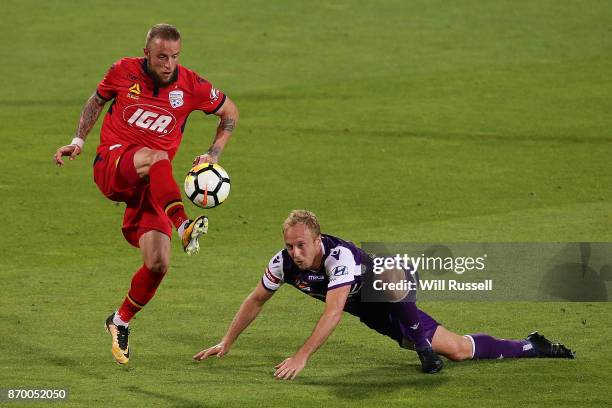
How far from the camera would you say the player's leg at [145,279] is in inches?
408

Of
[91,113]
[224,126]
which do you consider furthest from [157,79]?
[224,126]

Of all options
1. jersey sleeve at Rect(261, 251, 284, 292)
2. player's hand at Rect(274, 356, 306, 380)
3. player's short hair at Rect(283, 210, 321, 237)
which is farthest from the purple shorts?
player's hand at Rect(274, 356, 306, 380)

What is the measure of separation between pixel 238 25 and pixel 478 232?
12.4 meters

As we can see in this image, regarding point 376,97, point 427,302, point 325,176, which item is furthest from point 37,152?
point 427,302

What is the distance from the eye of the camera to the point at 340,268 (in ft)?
31.3

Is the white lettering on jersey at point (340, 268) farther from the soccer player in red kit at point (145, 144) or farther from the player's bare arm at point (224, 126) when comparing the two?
the player's bare arm at point (224, 126)

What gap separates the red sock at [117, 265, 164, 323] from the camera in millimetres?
10453

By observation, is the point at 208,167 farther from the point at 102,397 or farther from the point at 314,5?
the point at 314,5

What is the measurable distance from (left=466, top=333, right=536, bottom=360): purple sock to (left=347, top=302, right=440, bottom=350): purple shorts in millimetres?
478

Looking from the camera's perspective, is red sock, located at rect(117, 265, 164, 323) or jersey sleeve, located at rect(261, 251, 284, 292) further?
red sock, located at rect(117, 265, 164, 323)

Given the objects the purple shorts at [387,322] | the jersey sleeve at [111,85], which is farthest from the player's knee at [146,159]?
the purple shorts at [387,322]

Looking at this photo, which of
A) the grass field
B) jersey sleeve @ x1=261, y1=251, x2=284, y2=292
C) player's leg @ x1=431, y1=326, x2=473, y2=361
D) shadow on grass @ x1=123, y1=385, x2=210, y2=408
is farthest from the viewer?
player's leg @ x1=431, y1=326, x2=473, y2=361

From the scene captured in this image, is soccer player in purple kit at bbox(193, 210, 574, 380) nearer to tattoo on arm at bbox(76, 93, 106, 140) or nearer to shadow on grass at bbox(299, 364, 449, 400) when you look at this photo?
shadow on grass at bbox(299, 364, 449, 400)

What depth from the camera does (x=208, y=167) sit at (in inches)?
405
